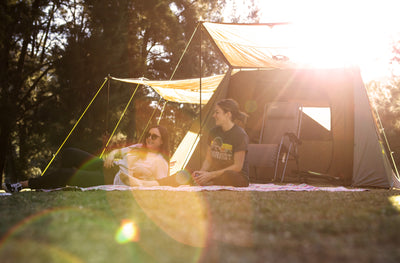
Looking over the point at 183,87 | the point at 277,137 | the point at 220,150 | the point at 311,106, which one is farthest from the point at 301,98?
the point at 220,150

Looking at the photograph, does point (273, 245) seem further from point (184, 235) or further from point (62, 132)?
point (62, 132)

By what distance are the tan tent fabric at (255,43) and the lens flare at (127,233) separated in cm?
301

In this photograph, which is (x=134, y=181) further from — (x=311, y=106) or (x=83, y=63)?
(x=83, y=63)

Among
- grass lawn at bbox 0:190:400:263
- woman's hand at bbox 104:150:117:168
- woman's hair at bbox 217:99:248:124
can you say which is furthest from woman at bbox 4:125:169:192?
grass lawn at bbox 0:190:400:263

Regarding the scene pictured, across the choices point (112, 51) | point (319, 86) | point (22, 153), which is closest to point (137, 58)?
point (112, 51)

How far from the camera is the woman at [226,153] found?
328 centimetres

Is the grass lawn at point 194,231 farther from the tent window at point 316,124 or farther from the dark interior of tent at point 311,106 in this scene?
the tent window at point 316,124

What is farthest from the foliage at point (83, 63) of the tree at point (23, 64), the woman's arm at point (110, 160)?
the woman's arm at point (110, 160)

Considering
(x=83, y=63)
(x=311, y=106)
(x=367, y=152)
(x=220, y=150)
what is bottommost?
(x=367, y=152)

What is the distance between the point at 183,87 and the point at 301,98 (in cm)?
183

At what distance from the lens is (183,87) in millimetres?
5734

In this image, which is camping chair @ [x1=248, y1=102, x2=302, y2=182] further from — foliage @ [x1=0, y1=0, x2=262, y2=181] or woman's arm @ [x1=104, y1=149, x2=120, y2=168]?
foliage @ [x1=0, y1=0, x2=262, y2=181]

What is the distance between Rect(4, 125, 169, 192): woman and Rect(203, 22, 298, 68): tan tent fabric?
5.12 feet

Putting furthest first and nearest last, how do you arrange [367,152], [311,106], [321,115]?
1. [311,106]
2. [321,115]
3. [367,152]
